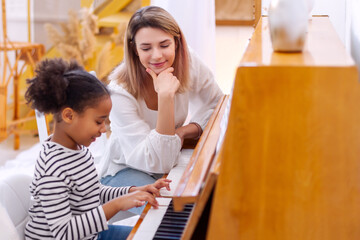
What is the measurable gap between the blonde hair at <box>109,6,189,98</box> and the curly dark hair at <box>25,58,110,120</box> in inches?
20.7

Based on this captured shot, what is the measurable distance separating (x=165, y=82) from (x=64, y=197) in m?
0.69

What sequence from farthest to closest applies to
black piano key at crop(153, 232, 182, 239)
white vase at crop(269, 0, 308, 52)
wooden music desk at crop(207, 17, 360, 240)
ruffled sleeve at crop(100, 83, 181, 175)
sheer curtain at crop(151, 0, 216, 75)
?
1. sheer curtain at crop(151, 0, 216, 75)
2. ruffled sleeve at crop(100, 83, 181, 175)
3. black piano key at crop(153, 232, 182, 239)
4. white vase at crop(269, 0, 308, 52)
5. wooden music desk at crop(207, 17, 360, 240)

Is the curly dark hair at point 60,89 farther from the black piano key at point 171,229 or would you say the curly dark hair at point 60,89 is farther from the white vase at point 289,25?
the white vase at point 289,25

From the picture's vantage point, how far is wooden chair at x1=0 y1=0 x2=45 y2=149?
3.96 meters

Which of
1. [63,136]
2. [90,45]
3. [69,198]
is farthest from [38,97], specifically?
[90,45]

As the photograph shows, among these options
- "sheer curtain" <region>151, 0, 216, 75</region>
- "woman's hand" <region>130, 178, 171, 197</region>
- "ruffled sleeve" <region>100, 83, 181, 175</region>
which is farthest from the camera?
"sheer curtain" <region>151, 0, 216, 75</region>

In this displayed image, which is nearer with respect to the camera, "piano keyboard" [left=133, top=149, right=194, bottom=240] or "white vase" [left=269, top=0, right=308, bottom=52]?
"white vase" [left=269, top=0, right=308, bottom=52]

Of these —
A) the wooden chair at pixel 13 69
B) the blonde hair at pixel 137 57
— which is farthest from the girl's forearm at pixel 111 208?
the wooden chair at pixel 13 69

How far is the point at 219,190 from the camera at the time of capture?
939mm

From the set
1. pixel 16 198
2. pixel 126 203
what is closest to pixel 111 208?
pixel 126 203

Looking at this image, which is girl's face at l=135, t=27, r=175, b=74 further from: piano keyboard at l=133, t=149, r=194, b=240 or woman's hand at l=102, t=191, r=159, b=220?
woman's hand at l=102, t=191, r=159, b=220

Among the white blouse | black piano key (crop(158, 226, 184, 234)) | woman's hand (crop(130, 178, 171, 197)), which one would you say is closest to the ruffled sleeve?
the white blouse

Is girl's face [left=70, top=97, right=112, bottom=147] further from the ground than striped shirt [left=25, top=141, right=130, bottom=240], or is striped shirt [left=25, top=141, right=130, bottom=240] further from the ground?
girl's face [left=70, top=97, right=112, bottom=147]

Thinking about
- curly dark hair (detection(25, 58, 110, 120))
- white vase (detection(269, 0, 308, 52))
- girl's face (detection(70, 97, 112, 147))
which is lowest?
girl's face (detection(70, 97, 112, 147))
